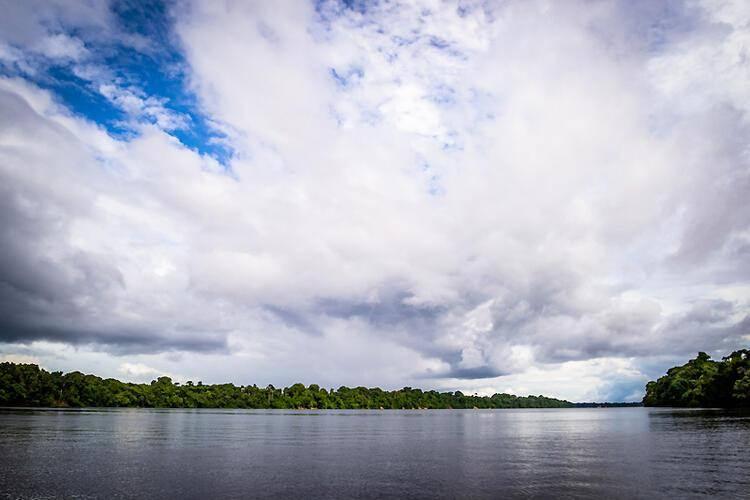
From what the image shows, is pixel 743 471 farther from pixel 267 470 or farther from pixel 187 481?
pixel 187 481

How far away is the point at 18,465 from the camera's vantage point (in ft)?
171

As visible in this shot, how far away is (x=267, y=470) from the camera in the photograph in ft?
173

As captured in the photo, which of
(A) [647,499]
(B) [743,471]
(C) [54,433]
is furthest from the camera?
(C) [54,433]

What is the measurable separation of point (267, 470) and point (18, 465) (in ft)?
81.3

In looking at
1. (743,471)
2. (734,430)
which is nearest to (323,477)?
(743,471)

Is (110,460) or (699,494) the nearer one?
(699,494)

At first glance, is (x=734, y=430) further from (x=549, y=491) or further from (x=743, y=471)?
(x=549, y=491)

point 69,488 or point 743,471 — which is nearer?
point 69,488

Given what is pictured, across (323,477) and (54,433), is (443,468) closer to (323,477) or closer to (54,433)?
(323,477)

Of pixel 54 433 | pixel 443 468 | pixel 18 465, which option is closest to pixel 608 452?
pixel 443 468

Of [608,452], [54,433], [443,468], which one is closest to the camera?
[443,468]

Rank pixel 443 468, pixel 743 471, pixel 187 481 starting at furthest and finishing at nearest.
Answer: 1. pixel 443 468
2. pixel 743 471
3. pixel 187 481

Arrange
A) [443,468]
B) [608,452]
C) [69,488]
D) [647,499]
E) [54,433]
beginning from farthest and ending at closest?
[54,433] < [608,452] < [443,468] < [69,488] < [647,499]

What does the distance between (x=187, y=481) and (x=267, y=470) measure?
9.06 metres
